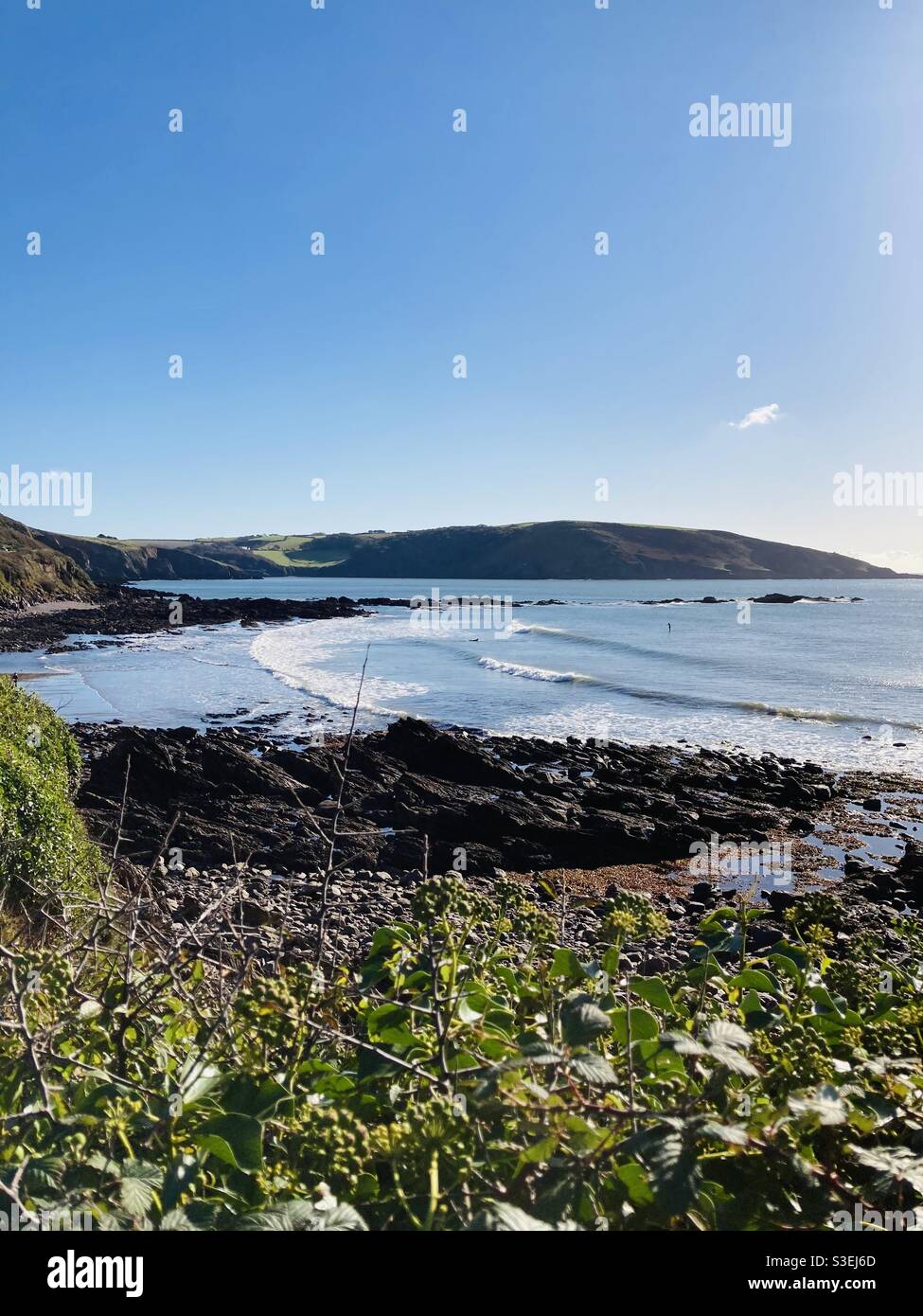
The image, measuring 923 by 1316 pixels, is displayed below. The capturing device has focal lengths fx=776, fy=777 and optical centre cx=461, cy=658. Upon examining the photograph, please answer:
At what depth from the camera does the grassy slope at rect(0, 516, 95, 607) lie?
73812mm

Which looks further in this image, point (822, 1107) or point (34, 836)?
point (34, 836)

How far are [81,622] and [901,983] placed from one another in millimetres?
65328

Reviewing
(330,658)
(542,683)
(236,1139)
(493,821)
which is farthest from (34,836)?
(330,658)

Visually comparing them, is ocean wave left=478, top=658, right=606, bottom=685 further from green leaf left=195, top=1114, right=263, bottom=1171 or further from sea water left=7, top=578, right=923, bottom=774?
green leaf left=195, top=1114, right=263, bottom=1171

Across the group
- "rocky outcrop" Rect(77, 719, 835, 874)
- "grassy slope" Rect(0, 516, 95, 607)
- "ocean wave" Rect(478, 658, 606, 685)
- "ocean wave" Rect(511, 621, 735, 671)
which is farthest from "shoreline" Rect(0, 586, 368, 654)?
"rocky outcrop" Rect(77, 719, 835, 874)

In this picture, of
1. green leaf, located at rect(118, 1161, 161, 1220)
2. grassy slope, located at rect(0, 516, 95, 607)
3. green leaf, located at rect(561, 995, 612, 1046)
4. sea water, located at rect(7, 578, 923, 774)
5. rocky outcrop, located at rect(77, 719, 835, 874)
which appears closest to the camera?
green leaf, located at rect(118, 1161, 161, 1220)

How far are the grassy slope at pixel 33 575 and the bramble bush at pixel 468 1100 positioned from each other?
251 feet

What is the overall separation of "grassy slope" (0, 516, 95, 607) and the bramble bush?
7652 centimetres

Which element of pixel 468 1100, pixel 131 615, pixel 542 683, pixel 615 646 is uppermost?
pixel 131 615

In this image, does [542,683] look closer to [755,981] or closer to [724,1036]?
[755,981]

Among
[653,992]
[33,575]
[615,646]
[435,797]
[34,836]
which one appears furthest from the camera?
[33,575]

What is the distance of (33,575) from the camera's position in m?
80.4

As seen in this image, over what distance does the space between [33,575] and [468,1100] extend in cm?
9085
